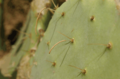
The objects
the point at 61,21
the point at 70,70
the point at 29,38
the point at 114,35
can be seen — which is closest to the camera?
the point at 114,35

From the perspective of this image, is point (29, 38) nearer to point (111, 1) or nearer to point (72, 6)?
point (72, 6)

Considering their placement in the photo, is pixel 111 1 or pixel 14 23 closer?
pixel 111 1

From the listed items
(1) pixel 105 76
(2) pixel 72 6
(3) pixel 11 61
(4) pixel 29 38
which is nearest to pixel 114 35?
(1) pixel 105 76

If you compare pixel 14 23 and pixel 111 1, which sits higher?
pixel 111 1

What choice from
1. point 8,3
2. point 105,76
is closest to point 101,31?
point 105,76

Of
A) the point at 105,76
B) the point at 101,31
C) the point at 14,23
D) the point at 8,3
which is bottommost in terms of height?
the point at 14,23

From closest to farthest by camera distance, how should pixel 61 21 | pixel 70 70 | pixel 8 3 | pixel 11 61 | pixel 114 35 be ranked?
1. pixel 114 35
2. pixel 70 70
3. pixel 61 21
4. pixel 11 61
5. pixel 8 3
